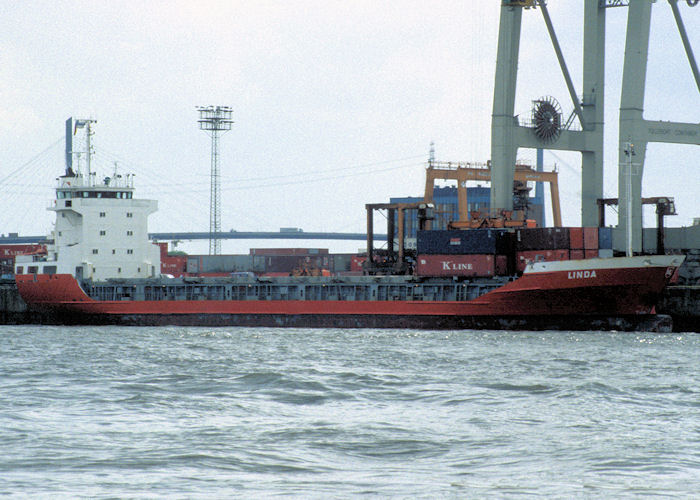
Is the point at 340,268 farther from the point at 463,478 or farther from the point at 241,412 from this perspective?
the point at 463,478

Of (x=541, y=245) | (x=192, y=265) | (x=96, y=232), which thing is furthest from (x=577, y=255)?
(x=192, y=265)

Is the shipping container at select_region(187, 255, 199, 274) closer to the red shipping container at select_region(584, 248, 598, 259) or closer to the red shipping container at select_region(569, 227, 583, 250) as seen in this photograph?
the red shipping container at select_region(569, 227, 583, 250)

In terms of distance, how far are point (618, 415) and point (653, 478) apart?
511 centimetres

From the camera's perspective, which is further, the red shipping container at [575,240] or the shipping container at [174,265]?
the shipping container at [174,265]

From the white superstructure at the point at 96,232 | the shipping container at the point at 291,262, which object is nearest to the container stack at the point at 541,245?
the white superstructure at the point at 96,232

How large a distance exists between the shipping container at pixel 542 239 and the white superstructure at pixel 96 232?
22.1 m

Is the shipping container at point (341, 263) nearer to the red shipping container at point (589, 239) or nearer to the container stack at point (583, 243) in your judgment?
the container stack at point (583, 243)

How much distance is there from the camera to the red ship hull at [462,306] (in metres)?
39.2

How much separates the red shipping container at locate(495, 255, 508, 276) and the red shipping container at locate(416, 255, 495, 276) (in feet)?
0.87

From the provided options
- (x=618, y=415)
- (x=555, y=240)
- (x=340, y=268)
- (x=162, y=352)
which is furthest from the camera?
(x=340, y=268)

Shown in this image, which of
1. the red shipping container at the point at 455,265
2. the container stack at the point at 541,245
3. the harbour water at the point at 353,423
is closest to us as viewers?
the harbour water at the point at 353,423

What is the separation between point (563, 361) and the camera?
27.9m

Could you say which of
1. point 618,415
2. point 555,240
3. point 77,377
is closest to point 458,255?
point 555,240

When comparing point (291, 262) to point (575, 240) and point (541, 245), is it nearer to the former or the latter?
point (541, 245)
